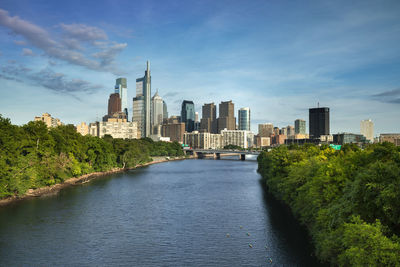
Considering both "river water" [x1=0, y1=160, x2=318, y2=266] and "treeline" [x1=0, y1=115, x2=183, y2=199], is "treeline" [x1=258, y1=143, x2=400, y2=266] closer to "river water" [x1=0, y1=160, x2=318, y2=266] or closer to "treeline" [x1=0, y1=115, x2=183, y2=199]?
"river water" [x1=0, y1=160, x2=318, y2=266]

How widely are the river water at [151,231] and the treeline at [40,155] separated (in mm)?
6006

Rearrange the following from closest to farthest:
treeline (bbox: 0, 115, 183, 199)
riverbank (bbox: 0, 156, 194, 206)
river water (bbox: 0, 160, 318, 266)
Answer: river water (bbox: 0, 160, 318, 266)
treeline (bbox: 0, 115, 183, 199)
riverbank (bbox: 0, 156, 194, 206)

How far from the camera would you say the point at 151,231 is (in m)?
51.7

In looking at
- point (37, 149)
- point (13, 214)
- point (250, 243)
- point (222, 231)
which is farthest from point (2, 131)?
point (250, 243)

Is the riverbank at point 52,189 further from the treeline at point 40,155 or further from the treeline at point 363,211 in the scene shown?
the treeline at point 363,211

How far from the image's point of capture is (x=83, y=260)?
3941cm

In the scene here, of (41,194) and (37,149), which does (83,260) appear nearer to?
(41,194)

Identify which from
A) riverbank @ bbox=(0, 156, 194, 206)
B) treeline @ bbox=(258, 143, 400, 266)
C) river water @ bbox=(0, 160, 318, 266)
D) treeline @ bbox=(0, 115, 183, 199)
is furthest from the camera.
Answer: riverbank @ bbox=(0, 156, 194, 206)

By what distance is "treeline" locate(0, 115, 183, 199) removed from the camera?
233 feet

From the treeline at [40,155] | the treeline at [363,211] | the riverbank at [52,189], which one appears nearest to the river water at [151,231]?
the riverbank at [52,189]

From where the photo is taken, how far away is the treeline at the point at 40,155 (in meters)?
71.0

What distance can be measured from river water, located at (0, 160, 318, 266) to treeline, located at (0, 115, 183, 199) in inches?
236

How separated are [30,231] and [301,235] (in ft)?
135

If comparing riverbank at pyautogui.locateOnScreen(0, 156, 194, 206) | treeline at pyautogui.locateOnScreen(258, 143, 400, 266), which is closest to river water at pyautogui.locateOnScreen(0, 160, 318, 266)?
riverbank at pyautogui.locateOnScreen(0, 156, 194, 206)
